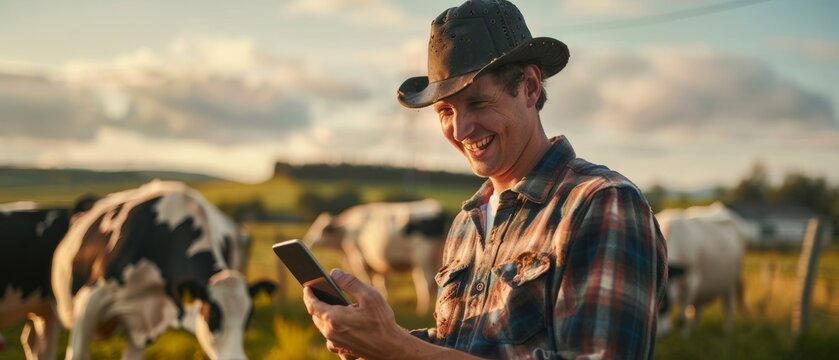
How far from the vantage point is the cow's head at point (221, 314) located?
273 inches

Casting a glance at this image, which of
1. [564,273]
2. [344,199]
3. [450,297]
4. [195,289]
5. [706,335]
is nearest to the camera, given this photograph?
[564,273]

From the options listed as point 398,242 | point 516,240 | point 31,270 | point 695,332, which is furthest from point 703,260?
point 516,240

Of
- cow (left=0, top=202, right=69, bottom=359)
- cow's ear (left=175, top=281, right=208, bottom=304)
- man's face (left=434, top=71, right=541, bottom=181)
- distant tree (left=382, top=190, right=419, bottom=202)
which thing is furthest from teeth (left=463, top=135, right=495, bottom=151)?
distant tree (left=382, top=190, right=419, bottom=202)

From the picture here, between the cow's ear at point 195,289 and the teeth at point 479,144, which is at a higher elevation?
the teeth at point 479,144

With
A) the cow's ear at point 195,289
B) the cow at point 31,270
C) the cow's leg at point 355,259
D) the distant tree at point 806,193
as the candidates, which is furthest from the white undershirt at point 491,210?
the distant tree at point 806,193

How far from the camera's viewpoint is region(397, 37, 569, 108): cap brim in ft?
7.02

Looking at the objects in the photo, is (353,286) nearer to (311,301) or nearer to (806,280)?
(311,301)

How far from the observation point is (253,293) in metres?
7.48

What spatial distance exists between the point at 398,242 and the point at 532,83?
626 inches

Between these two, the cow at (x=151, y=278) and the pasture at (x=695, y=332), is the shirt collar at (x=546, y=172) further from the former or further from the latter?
the pasture at (x=695, y=332)

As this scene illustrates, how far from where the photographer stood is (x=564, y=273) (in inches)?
74.4

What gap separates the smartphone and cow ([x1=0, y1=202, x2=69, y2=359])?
7.37m

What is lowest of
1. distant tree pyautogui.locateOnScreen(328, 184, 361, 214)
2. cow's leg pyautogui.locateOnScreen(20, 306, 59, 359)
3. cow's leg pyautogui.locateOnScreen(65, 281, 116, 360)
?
distant tree pyautogui.locateOnScreen(328, 184, 361, 214)

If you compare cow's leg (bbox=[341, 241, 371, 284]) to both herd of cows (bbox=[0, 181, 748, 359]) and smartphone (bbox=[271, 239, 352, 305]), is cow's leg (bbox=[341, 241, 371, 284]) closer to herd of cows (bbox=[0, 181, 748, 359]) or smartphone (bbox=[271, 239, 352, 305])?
herd of cows (bbox=[0, 181, 748, 359])
